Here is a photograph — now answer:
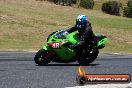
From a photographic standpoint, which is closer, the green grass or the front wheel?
the front wheel

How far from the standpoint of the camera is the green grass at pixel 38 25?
40875 millimetres

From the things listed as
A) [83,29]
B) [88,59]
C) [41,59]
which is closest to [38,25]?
[88,59]

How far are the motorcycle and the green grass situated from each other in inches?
738

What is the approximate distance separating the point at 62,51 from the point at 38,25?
33870 millimetres

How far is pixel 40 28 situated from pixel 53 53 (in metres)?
32.3

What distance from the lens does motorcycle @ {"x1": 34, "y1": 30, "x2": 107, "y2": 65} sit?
52.3ft

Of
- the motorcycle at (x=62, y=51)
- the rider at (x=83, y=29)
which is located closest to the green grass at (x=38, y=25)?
the motorcycle at (x=62, y=51)

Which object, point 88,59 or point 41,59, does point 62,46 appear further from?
point 88,59

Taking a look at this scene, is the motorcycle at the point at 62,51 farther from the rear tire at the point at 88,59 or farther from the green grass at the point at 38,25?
the green grass at the point at 38,25

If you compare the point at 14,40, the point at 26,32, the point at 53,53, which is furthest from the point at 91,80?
the point at 26,32

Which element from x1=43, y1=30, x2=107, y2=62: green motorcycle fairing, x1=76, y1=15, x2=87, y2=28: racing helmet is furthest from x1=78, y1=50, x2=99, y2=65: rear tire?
x1=76, y1=15, x2=87, y2=28: racing helmet

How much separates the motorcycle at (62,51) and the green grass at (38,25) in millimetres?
18750

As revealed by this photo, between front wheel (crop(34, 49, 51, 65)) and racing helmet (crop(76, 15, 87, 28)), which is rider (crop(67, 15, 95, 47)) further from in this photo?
→ front wheel (crop(34, 49, 51, 65))

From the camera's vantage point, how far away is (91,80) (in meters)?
8.72
